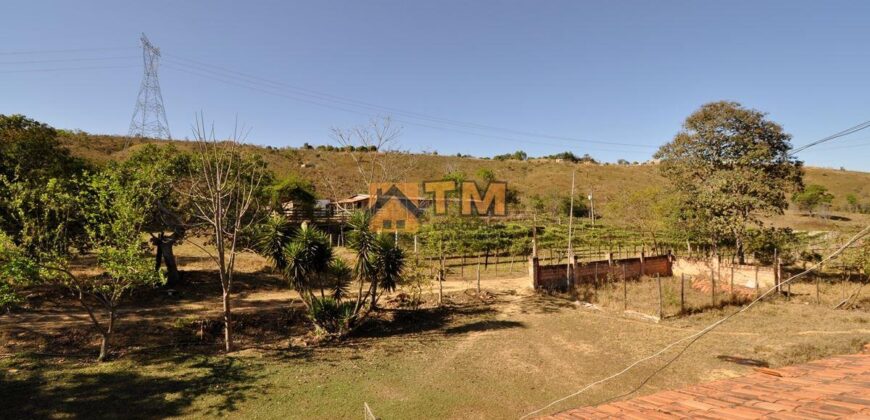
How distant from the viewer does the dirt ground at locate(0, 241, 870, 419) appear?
9.79 metres

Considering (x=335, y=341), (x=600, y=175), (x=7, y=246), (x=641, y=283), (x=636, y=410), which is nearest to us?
(x=636, y=410)

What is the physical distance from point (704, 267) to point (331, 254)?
21.7m

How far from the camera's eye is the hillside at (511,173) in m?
61.1

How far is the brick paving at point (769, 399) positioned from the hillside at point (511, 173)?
171ft

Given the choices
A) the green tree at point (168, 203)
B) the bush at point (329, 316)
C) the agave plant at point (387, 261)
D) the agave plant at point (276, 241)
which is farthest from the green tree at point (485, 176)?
the agave plant at point (276, 241)

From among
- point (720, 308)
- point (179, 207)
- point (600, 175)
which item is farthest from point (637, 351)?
point (600, 175)

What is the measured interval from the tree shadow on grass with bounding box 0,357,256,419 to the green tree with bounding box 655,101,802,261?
25493mm

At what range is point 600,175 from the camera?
81812 mm

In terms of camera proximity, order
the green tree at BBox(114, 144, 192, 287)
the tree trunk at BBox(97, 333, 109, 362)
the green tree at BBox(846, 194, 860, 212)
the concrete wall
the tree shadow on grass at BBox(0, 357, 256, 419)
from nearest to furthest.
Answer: the tree shadow on grass at BBox(0, 357, 256, 419) → the tree trunk at BBox(97, 333, 109, 362) → the green tree at BBox(114, 144, 192, 287) → the concrete wall → the green tree at BBox(846, 194, 860, 212)

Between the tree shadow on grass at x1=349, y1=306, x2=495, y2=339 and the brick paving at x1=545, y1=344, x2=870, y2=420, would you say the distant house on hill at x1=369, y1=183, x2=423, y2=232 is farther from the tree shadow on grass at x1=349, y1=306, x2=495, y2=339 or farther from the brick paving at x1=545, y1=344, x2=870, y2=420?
the brick paving at x1=545, y1=344, x2=870, y2=420

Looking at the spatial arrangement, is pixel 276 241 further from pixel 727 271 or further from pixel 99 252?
pixel 727 271

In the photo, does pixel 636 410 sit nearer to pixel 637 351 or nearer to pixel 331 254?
pixel 637 351

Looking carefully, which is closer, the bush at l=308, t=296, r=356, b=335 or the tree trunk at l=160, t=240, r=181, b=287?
the bush at l=308, t=296, r=356, b=335

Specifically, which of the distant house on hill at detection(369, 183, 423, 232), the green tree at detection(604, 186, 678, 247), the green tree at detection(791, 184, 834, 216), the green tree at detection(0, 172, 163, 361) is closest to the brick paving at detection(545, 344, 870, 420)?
the green tree at detection(0, 172, 163, 361)
